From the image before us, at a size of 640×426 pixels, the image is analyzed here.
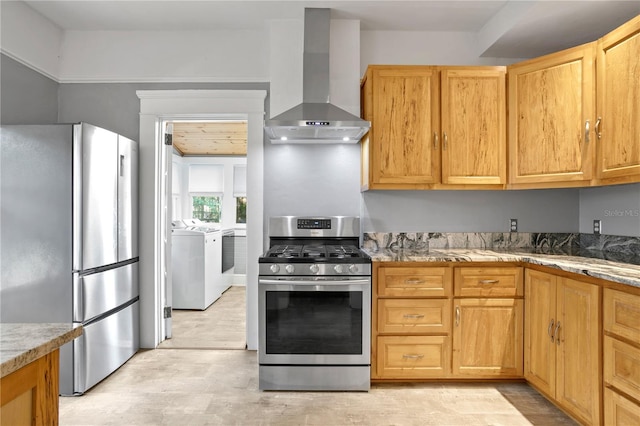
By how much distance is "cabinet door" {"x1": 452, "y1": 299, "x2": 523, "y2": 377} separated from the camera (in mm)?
2543

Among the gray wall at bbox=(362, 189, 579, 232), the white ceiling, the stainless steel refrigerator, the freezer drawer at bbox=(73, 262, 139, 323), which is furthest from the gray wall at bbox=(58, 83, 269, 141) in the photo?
the gray wall at bbox=(362, 189, 579, 232)

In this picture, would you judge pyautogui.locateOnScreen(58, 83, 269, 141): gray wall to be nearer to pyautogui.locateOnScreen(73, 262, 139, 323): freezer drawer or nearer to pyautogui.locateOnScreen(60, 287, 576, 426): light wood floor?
pyautogui.locateOnScreen(73, 262, 139, 323): freezer drawer

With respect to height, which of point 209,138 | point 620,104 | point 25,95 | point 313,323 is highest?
point 209,138

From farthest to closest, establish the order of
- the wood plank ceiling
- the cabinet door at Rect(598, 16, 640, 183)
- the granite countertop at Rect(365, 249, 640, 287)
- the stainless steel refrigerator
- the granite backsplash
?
the wood plank ceiling < the granite backsplash < the stainless steel refrigerator < the cabinet door at Rect(598, 16, 640, 183) < the granite countertop at Rect(365, 249, 640, 287)

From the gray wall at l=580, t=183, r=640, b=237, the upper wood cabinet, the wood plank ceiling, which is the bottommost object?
the gray wall at l=580, t=183, r=640, b=237

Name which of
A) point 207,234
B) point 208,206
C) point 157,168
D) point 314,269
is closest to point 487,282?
point 314,269

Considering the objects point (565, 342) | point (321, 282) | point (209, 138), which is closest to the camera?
point (565, 342)

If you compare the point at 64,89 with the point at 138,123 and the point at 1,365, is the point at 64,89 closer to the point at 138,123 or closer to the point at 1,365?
the point at 138,123

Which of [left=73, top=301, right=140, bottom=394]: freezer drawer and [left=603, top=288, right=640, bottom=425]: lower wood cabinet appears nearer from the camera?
[left=603, top=288, right=640, bottom=425]: lower wood cabinet

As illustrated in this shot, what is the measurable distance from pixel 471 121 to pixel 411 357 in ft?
5.71

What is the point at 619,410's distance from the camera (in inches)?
69.5

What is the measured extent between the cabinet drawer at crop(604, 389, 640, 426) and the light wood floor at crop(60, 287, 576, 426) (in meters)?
0.41

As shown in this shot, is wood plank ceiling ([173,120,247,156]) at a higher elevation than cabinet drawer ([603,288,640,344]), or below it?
higher

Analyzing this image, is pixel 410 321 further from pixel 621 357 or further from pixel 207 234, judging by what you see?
pixel 207 234
